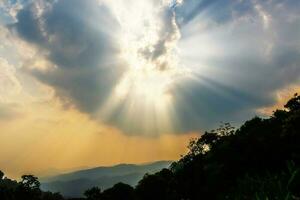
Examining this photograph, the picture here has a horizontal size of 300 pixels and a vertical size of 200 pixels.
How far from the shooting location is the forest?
72562 mm

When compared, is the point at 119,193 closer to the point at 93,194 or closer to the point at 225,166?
the point at 93,194

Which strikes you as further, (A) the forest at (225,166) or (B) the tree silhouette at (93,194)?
(B) the tree silhouette at (93,194)

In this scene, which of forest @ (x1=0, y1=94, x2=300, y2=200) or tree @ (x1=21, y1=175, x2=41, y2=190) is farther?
tree @ (x1=21, y1=175, x2=41, y2=190)

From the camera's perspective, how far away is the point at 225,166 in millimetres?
80875

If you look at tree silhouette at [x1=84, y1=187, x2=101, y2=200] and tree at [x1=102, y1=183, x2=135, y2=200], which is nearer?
tree at [x1=102, y1=183, x2=135, y2=200]

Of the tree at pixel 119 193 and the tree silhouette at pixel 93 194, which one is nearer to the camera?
the tree at pixel 119 193

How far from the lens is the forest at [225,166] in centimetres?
7256

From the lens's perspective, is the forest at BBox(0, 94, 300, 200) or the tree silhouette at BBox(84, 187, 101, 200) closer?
the forest at BBox(0, 94, 300, 200)

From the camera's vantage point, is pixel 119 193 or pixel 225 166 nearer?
pixel 225 166

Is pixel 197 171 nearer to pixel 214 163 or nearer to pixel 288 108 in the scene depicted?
pixel 214 163

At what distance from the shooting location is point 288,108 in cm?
10788

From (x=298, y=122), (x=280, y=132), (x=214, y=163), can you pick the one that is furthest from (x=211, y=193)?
(x=298, y=122)

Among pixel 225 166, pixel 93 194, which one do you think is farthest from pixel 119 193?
pixel 225 166

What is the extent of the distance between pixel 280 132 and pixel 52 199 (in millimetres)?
74405
